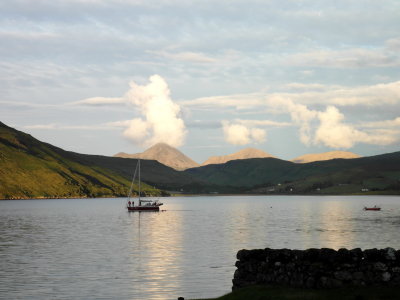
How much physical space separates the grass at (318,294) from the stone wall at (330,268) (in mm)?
746

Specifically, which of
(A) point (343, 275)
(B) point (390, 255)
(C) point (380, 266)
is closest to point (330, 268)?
(A) point (343, 275)

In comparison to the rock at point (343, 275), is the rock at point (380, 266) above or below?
above

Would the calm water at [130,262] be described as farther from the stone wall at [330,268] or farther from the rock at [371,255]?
the rock at [371,255]

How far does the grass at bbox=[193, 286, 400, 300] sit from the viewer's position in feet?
94.0

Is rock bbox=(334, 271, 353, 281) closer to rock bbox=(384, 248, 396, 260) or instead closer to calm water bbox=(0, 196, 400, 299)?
rock bbox=(384, 248, 396, 260)

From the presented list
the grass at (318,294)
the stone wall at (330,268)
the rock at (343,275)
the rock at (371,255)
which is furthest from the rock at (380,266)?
the rock at (343,275)

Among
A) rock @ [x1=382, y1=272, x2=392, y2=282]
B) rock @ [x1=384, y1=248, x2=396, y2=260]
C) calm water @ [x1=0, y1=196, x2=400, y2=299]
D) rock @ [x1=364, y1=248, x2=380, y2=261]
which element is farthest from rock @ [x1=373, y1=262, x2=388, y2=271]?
calm water @ [x1=0, y1=196, x2=400, y2=299]

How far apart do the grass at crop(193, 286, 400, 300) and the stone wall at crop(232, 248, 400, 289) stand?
0.75 m

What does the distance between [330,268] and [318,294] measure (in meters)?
2.42

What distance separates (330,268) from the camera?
31.7 m

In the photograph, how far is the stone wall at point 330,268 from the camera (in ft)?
101

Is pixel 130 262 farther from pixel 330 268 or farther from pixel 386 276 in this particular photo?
pixel 386 276

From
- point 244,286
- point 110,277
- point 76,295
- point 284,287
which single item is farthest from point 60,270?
point 284,287

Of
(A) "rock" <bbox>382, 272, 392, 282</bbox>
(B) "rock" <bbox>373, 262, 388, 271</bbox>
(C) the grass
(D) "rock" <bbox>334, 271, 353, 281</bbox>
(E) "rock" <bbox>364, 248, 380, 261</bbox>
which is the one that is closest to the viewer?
(C) the grass
